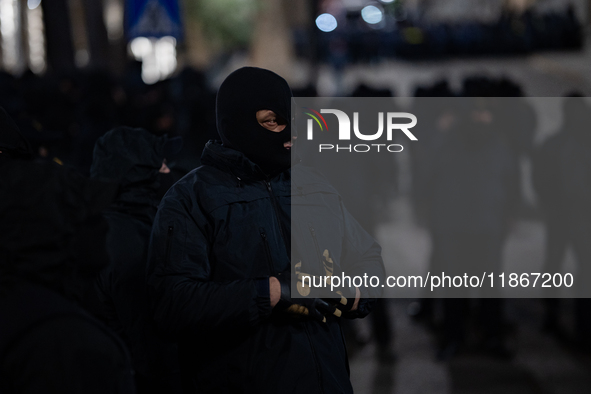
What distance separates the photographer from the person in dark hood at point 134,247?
268 centimetres

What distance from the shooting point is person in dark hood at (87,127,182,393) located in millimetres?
2682

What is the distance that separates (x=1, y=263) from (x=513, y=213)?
4.91 meters

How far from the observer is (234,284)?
2.05 meters

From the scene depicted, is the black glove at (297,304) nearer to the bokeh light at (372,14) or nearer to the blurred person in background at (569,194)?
the blurred person in background at (569,194)

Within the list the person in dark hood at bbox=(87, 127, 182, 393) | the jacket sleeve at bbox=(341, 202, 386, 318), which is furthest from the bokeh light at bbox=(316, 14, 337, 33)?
the jacket sleeve at bbox=(341, 202, 386, 318)

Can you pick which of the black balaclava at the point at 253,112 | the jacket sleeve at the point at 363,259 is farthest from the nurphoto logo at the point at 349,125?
the black balaclava at the point at 253,112

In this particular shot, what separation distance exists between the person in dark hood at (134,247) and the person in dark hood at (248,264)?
55cm

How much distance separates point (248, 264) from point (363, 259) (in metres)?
0.52

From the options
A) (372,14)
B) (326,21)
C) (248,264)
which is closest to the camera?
(248,264)

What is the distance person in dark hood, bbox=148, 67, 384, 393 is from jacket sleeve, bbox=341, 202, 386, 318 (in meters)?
0.02

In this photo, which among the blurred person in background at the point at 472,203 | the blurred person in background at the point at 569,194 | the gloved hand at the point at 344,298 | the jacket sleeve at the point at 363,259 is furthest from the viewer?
the blurred person in background at the point at 569,194

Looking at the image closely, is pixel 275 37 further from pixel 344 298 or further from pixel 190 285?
pixel 190 285

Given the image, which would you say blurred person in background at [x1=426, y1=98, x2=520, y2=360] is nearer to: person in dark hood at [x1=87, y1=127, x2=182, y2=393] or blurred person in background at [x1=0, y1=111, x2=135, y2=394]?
person in dark hood at [x1=87, y1=127, x2=182, y2=393]

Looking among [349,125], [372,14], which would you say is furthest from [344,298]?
[372,14]
